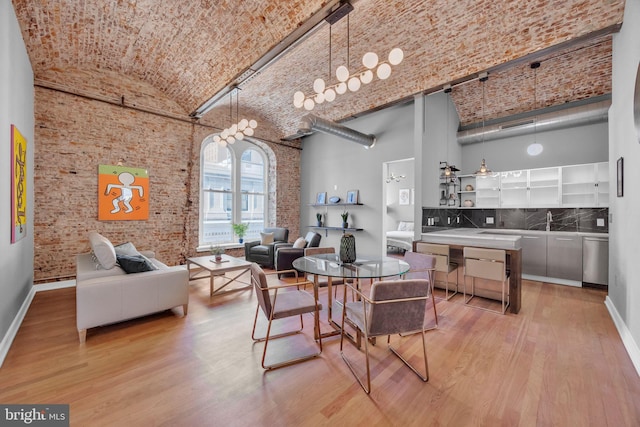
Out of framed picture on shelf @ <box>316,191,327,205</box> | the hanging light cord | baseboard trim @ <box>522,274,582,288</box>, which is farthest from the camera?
framed picture on shelf @ <box>316,191,327,205</box>

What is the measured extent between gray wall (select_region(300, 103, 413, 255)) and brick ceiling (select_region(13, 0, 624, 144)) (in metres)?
0.89

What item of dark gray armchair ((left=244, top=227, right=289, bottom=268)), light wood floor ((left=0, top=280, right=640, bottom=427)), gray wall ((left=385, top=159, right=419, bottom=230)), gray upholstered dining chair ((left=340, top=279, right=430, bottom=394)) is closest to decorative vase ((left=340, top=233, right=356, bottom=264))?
gray upholstered dining chair ((left=340, top=279, right=430, bottom=394))

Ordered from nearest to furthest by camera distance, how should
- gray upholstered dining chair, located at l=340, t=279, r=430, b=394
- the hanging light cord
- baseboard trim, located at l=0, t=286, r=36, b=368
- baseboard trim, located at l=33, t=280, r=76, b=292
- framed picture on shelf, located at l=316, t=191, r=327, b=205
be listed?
gray upholstered dining chair, located at l=340, t=279, r=430, b=394
baseboard trim, located at l=0, t=286, r=36, b=368
baseboard trim, located at l=33, t=280, r=76, b=292
the hanging light cord
framed picture on shelf, located at l=316, t=191, r=327, b=205

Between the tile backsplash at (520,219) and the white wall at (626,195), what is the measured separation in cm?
215

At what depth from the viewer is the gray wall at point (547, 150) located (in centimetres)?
518

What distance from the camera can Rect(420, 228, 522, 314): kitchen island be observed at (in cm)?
352

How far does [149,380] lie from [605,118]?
7.91 meters

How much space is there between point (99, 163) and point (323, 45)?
479 cm

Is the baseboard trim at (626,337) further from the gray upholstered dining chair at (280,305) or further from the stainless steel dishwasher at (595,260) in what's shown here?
the gray upholstered dining chair at (280,305)

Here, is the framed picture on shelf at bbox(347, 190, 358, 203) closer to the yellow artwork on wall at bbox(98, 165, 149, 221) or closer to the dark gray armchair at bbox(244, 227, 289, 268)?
the dark gray armchair at bbox(244, 227, 289, 268)

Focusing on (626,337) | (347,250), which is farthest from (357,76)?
(626,337)

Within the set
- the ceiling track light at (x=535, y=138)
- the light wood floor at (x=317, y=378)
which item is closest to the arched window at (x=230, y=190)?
the light wood floor at (x=317, y=378)

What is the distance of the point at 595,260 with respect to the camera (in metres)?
4.58

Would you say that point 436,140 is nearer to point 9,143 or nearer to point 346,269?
point 346,269
